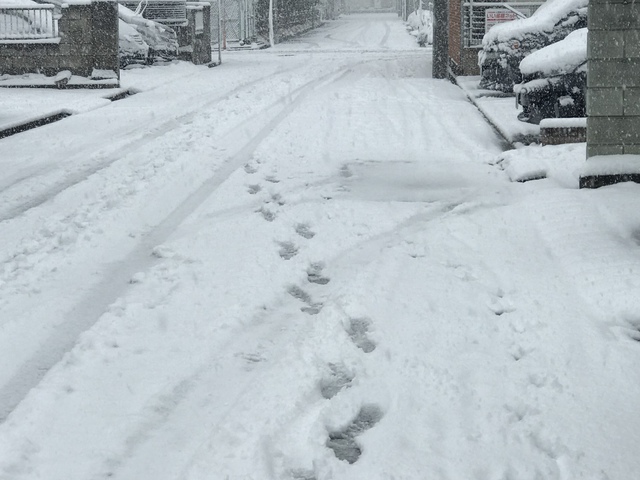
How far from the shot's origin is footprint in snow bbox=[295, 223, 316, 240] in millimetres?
6676

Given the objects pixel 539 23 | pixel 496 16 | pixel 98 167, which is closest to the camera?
pixel 98 167

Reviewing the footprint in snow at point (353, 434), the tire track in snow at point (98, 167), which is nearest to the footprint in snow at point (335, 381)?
the footprint in snow at point (353, 434)

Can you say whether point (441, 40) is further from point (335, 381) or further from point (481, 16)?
point (335, 381)

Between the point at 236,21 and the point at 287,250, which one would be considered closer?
the point at 287,250

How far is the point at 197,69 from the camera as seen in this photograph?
76.8 ft

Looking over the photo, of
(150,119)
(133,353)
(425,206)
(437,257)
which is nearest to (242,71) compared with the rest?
(150,119)

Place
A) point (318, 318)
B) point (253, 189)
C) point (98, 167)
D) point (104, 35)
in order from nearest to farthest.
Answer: point (318, 318) < point (253, 189) < point (98, 167) < point (104, 35)

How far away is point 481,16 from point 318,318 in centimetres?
1549

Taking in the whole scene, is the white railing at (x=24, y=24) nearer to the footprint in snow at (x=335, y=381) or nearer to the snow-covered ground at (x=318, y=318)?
the snow-covered ground at (x=318, y=318)

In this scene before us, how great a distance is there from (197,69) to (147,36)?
72.2 inches

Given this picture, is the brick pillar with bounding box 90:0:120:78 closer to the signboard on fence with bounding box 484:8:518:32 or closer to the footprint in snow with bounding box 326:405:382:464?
the signboard on fence with bounding box 484:8:518:32

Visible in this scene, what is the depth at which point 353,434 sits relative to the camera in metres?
3.75

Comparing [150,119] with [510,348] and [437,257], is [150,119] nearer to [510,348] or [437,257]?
[437,257]

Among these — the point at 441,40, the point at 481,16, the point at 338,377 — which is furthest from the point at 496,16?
the point at 338,377
